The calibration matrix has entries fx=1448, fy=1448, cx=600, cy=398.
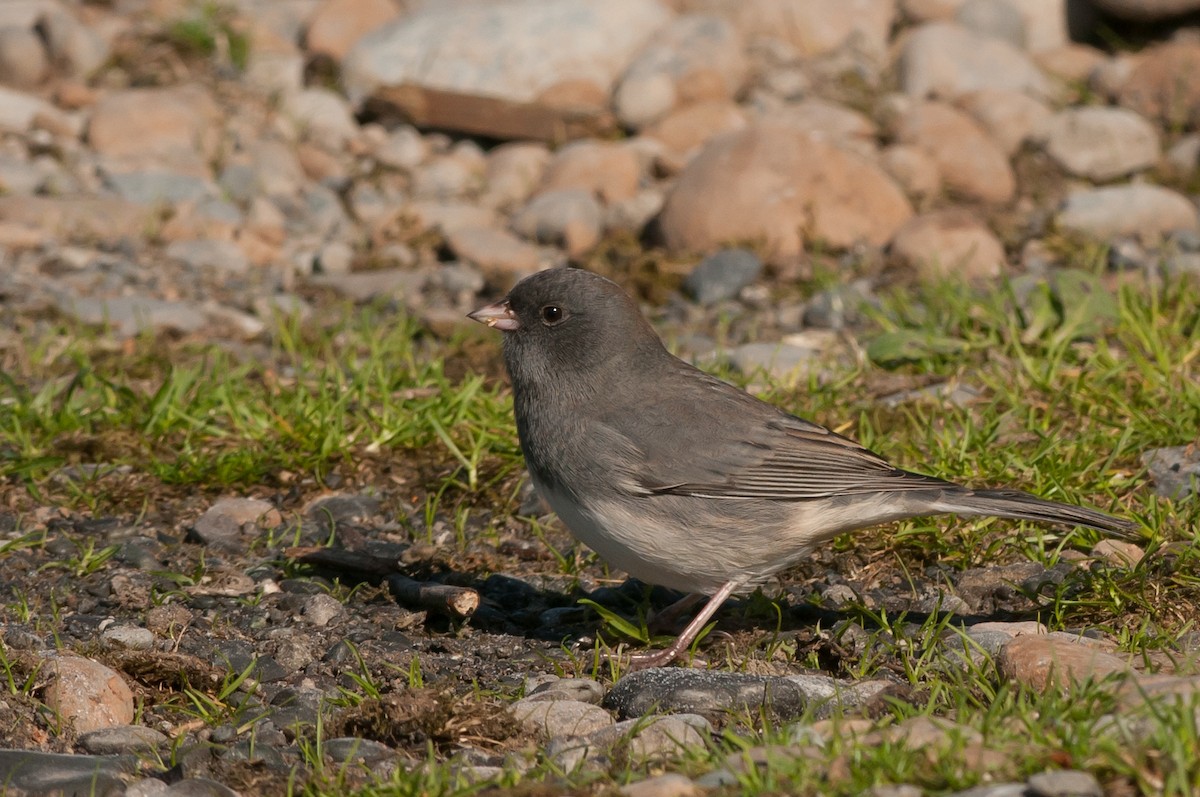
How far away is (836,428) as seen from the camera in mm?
5141

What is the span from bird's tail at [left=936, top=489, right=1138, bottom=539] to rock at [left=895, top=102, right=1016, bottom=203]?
432cm

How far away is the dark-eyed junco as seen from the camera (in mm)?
3854

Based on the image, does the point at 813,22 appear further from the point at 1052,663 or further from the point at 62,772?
the point at 62,772

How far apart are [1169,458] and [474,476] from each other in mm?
2272

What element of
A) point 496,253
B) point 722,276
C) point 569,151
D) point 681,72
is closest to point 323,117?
point 569,151

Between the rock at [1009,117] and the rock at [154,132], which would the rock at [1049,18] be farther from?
the rock at [154,132]

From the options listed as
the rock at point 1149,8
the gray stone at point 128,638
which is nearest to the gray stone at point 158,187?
the gray stone at point 128,638

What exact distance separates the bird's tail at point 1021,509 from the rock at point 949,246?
118 inches

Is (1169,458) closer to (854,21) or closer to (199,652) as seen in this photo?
(199,652)

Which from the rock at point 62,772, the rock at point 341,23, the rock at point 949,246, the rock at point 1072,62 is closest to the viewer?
the rock at point 62,772

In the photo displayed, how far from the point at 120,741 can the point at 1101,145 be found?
6532 mm

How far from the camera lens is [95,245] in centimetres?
729

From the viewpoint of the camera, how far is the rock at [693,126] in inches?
338

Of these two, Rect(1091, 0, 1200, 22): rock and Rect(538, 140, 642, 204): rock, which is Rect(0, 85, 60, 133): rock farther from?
Rect(1091, 0, 1200, 22): rock
